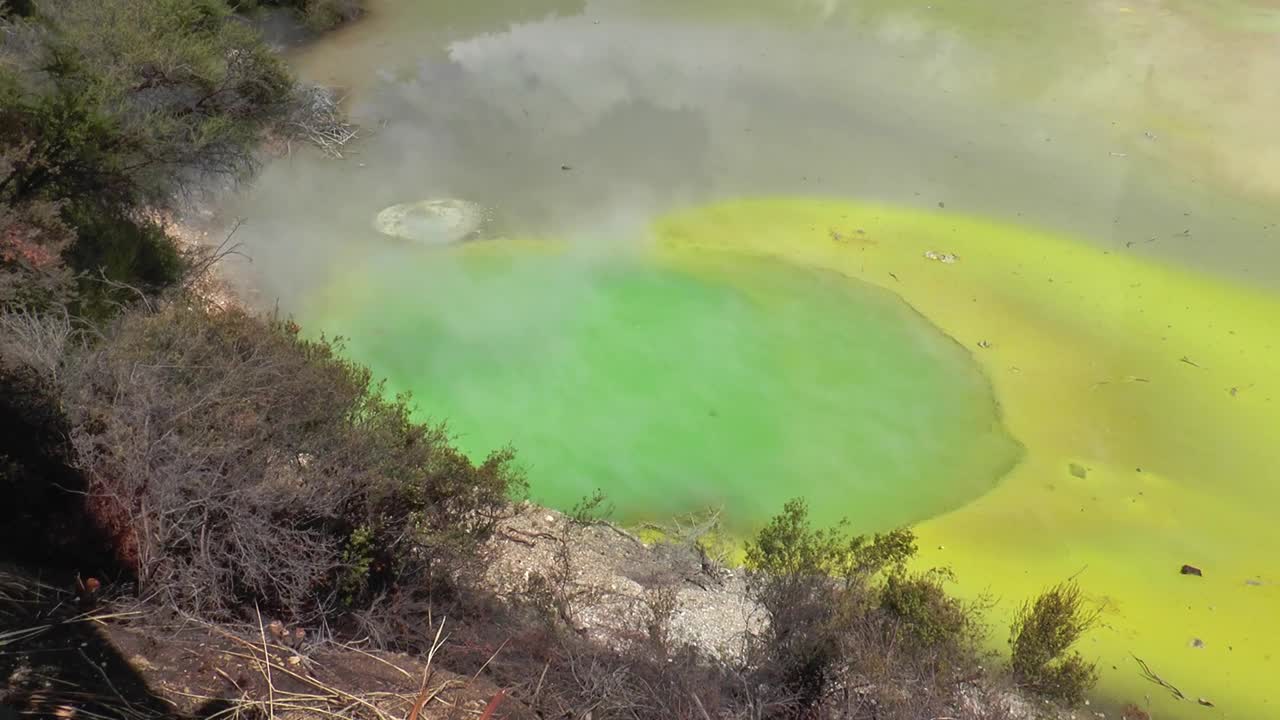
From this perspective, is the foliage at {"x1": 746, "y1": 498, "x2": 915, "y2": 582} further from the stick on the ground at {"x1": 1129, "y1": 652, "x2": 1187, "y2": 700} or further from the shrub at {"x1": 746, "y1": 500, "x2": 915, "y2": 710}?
the stick on the ground at {"x1": 1129, "y1": 652, "x2": 1187, "y2": 700}

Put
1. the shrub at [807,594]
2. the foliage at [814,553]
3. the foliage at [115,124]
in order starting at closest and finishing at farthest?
the shrub at [807,594], the foliage at [814,553], the foliage at [115,124]

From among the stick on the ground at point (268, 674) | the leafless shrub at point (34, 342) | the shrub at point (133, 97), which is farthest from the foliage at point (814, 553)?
the shrub at point (133, 97)

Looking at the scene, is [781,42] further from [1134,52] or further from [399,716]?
[399,716]

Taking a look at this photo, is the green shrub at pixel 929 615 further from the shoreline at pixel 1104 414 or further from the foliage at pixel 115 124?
the foliage at pixel 115 124

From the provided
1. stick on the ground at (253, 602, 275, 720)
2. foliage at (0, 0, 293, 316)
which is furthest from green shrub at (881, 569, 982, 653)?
foliage at (0, 0, 293, 316)

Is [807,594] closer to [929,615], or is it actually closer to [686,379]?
[929,615]

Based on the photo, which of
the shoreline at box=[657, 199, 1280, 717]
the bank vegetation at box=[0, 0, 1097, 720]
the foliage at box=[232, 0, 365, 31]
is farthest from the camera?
the foliage at box=[232, 0, 365, 31]
